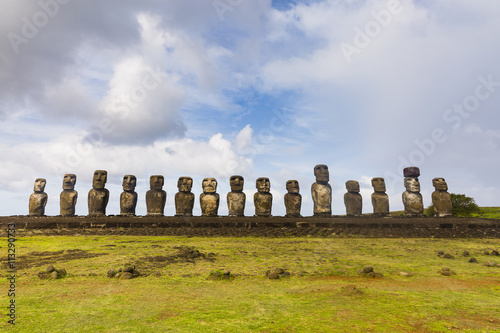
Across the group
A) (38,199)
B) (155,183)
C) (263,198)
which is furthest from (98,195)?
(263,198)

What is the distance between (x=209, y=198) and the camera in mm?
15602

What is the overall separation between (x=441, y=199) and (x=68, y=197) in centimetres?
1877

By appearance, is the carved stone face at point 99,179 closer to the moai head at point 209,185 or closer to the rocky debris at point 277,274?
the moai head at point 209,185

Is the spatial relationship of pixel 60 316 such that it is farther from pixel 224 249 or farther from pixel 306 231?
pixel 306 231

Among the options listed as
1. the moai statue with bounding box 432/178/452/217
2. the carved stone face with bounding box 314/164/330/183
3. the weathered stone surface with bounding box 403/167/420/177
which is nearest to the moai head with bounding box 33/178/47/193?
the carved stone face with bounding box 314/164/330/183

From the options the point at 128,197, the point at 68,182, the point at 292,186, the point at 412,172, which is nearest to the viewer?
the point at 292,186

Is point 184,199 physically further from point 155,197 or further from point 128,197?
point 128,197

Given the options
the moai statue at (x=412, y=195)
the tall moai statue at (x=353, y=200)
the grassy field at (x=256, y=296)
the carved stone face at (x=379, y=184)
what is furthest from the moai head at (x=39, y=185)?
the moai statue at (x=412, y=195)

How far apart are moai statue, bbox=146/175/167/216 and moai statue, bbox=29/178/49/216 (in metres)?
5.79

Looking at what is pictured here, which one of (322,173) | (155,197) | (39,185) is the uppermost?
(322,173)

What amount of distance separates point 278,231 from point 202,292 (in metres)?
8.67

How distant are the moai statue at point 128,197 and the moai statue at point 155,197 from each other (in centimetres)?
81

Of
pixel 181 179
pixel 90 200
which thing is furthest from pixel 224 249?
pixel 90 200

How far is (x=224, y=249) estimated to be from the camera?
8.70m
